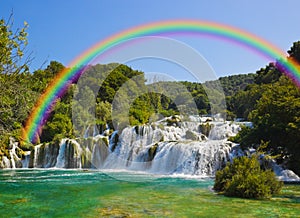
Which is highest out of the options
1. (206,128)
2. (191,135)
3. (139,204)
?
(206,128)

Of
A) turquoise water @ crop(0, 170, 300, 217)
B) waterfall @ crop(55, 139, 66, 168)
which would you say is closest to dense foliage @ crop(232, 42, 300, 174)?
turquoise water @ crop(0, 170, 300, 217)

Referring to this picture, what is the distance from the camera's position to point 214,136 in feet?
94.8

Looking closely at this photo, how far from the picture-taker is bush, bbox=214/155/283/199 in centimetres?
1080

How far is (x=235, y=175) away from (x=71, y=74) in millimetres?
48758

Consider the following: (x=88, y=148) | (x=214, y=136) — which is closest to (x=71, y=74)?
(x=88, y=148)

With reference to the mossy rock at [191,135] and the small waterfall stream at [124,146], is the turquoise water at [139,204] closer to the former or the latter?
the small waterfall stream at [124,146]

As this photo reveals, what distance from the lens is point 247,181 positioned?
432 inches

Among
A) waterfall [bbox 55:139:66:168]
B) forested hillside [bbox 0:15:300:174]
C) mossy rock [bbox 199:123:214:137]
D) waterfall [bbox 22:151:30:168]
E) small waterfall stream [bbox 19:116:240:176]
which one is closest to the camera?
forested hillside [bbox 0:15:300:174]

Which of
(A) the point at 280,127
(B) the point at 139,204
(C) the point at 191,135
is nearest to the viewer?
(B) the point at 139,204

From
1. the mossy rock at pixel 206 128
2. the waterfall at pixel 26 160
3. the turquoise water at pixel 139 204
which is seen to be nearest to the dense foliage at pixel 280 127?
the turquoise water at pixel 139 204

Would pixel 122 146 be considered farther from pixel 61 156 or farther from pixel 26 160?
pixel 26 160

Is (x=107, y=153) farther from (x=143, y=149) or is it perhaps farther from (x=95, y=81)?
(x=95, y=81)

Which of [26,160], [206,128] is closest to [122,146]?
[206,128]

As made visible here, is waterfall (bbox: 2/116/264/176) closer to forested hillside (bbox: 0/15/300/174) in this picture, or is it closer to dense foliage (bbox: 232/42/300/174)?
forested hillside (bbox: 0/15/300/174)
